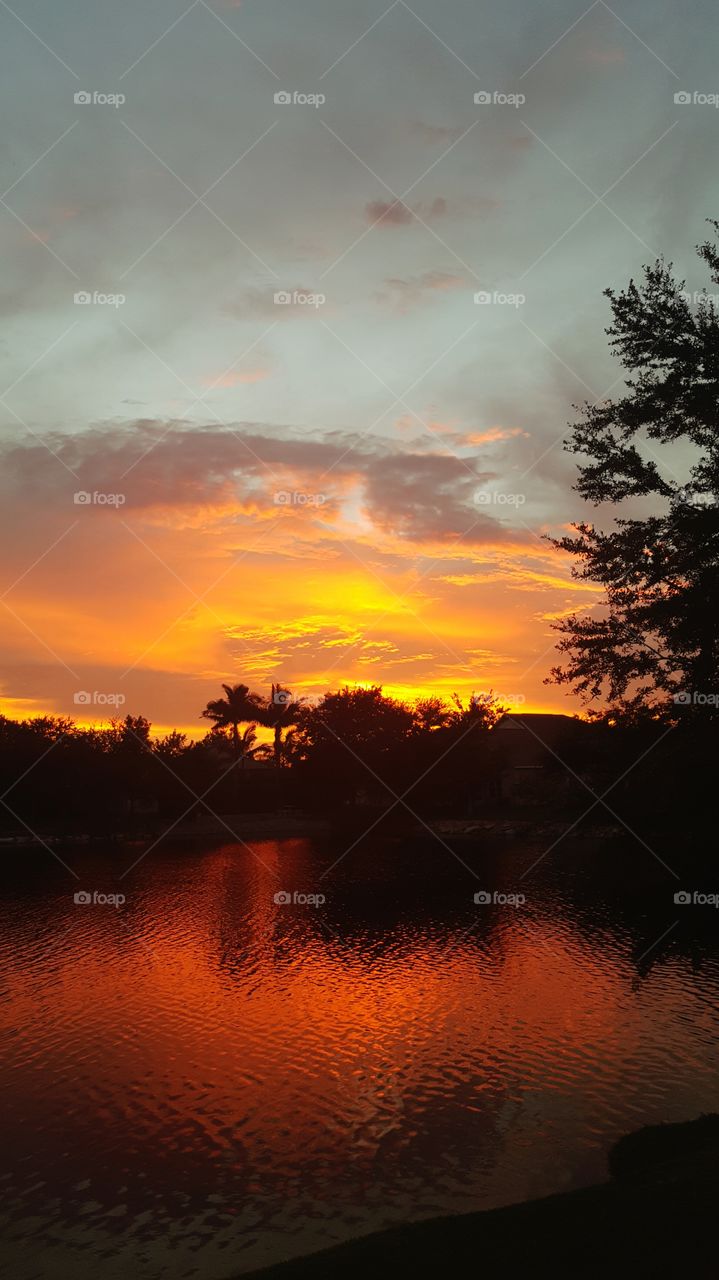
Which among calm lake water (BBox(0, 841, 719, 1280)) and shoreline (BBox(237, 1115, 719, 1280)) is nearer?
shoreline (BBox(237, 1115, 719, 1280))

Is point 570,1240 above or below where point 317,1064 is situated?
above

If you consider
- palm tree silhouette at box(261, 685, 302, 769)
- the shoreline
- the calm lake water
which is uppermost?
palm tree silhouette at box(261, 685, 302, 769)

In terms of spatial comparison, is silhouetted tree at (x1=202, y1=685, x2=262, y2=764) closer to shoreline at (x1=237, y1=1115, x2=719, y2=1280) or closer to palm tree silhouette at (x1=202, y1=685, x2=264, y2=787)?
palm tree silhouette at (x1=202, y1=685, x2=264, y2=787)

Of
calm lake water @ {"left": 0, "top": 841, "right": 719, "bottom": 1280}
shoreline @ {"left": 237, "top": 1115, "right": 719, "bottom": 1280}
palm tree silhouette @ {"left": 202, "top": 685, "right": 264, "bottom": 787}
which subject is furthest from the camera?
palm tree silhouette @ {"left": 202, "top": 685, "right": 264, "bottom": 787}

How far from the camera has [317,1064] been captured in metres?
23.2

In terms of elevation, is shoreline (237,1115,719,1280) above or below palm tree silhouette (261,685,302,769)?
below

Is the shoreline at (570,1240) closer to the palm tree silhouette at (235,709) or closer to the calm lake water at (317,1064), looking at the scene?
the calm lake water at (317,1064)

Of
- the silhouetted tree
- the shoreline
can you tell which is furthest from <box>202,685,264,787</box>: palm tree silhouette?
the shoreline

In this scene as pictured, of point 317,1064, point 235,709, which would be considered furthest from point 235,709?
point 317,1064

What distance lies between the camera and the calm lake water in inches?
595

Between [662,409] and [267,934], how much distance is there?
102ft

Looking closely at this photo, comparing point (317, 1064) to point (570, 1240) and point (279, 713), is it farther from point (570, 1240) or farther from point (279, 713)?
point (279, 713)

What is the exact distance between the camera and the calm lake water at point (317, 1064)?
15.1 meters

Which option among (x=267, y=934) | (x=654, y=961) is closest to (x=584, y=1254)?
(x=654, y=961)
